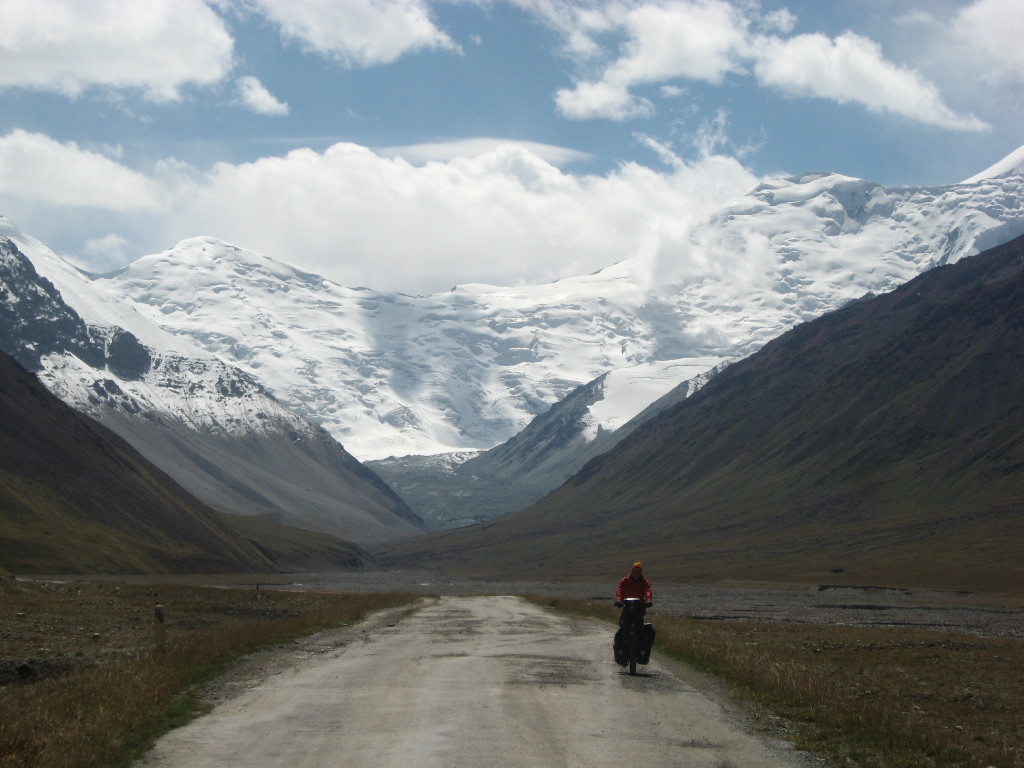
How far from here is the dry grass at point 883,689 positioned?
19.0 metres

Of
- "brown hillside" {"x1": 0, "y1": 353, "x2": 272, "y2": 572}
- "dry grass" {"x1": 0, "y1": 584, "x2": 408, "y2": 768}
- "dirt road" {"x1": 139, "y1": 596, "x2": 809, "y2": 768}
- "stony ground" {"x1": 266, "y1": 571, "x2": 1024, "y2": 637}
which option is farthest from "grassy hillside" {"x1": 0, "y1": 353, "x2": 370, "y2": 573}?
"dirt road" {"x1": 139, "y1": 596, "x2": 809, "y2": 768}

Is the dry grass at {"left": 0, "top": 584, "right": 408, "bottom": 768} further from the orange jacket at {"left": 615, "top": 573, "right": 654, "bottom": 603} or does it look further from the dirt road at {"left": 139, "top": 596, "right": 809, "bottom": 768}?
the orange jacket at {"left": 615, "top": 573, "right": 654, "bottom": 603}

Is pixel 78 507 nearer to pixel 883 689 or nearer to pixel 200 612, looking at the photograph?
pixel 200 612

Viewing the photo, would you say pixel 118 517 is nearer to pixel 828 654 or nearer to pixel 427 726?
pixel 828 654

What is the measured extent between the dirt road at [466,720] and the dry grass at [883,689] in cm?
149

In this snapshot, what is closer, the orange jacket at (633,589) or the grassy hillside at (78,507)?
the orange jacket at (633,589)

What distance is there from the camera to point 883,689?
2797 centimetres

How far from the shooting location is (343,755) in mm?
17078

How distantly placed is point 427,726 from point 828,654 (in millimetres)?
22273

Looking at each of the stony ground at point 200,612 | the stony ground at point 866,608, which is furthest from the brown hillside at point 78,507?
the stony ground at point 200,612

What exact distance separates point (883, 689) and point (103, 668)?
59.4 feet

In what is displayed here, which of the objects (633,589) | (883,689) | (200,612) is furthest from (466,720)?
(200,612)

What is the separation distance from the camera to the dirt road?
17.2 m

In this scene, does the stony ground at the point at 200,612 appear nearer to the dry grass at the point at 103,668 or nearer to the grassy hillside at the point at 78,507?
the dry grass at the point at 103,668
